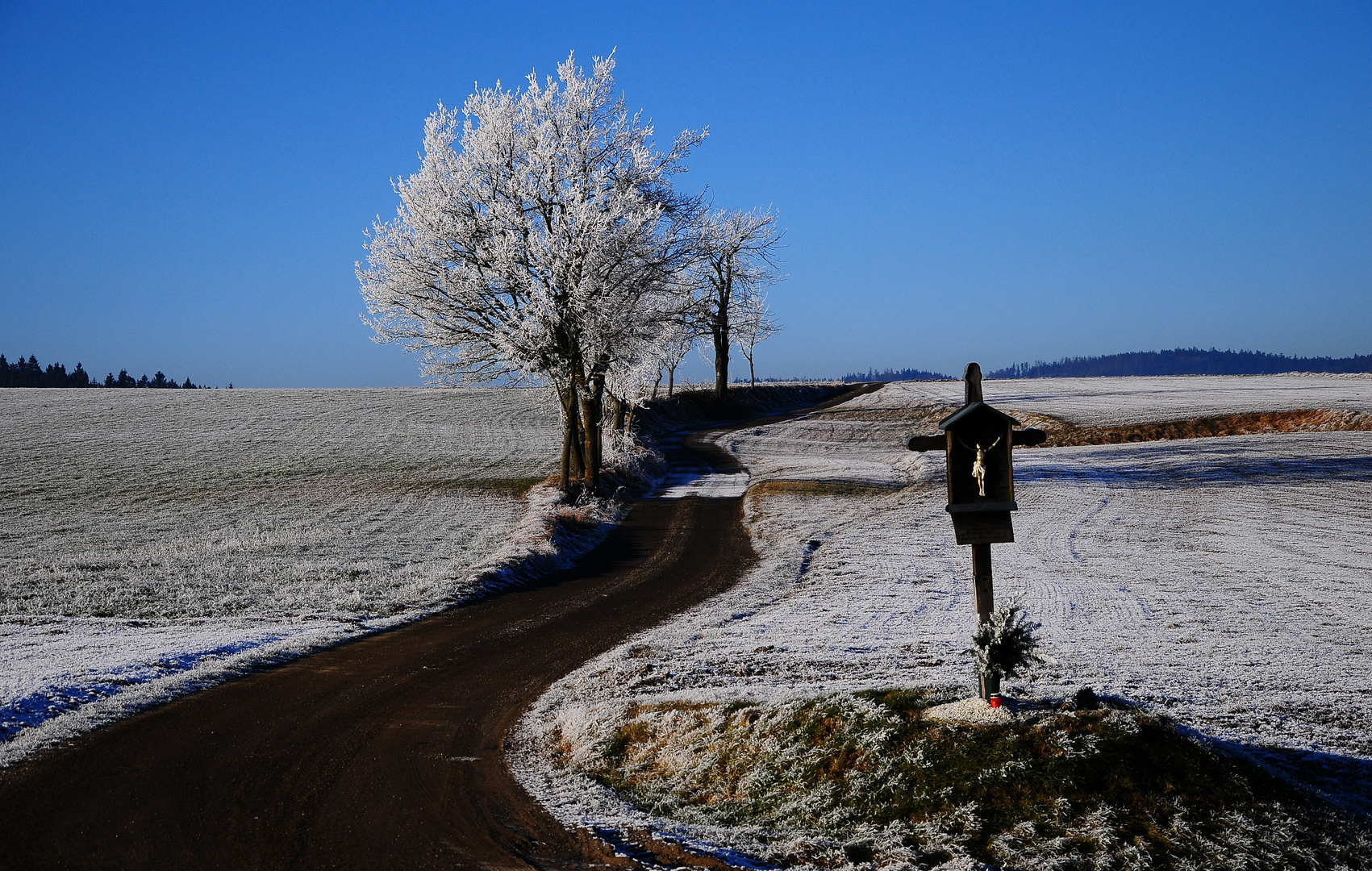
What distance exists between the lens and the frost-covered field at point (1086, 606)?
25.5 ft

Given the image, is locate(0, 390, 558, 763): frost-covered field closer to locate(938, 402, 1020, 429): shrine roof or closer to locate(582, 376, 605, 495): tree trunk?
locate(582, 376, 605, 495): tree trunk

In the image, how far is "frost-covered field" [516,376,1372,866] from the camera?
777 centimetres

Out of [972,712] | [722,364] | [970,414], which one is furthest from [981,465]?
[722,364]

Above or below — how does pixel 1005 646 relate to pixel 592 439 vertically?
below

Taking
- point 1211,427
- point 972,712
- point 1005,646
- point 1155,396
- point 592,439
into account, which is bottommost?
point 972,712

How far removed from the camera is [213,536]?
2147 cm

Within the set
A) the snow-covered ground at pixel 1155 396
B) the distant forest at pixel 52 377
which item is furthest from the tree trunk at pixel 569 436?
the distant forest at pixel 52 377

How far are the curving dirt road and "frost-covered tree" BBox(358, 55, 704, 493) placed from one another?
1438cm

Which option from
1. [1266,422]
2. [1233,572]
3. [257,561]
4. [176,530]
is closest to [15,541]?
[176,530]

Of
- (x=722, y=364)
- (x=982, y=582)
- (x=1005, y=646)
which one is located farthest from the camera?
(x=722, y=364)

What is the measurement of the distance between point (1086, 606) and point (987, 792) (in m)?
7.94

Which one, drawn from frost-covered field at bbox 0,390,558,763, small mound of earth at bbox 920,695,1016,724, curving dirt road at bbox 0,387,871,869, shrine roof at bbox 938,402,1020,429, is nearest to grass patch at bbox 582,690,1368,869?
small mound of earth at bbox 920,695,1016,724

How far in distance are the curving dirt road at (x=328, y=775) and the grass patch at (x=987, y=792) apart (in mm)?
1373

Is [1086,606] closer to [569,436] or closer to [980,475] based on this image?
[980,475]
